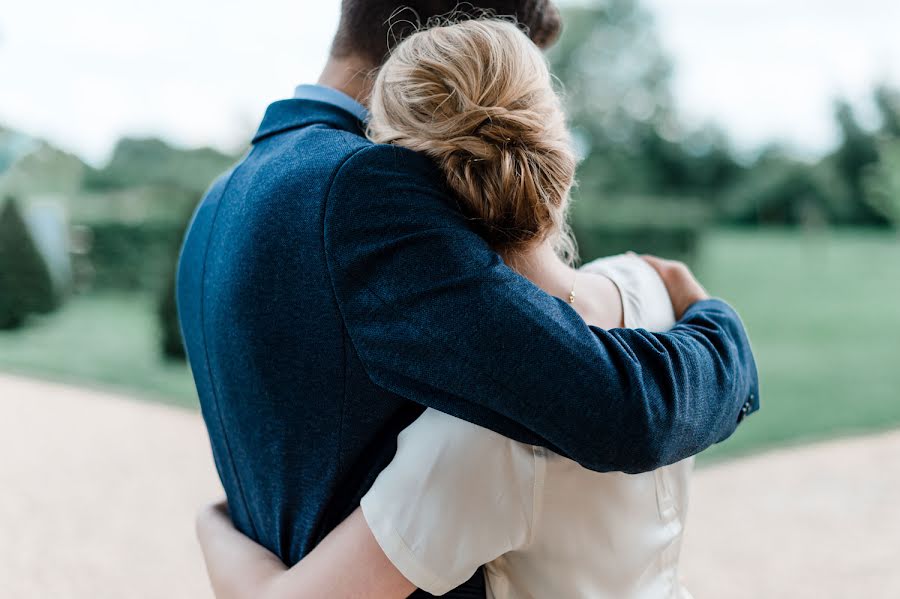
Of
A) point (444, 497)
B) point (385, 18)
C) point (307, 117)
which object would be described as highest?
point (385, 18)

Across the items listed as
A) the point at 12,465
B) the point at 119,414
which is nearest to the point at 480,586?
the point at 12,465

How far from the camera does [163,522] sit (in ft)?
20.5

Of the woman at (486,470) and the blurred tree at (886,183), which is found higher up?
the woman at (486,470)

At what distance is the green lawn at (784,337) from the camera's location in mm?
10328

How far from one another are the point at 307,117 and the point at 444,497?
58 centimetres

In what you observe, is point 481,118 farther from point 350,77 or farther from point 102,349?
point 102,349

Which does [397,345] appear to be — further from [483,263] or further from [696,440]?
[696,440]

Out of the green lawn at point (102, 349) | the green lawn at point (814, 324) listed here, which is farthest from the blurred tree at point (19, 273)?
the green lawn at point (814, 324)

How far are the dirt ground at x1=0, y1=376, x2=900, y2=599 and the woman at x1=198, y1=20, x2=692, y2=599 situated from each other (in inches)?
167

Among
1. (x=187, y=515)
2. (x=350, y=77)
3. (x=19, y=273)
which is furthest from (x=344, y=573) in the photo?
(x=19, y=273)

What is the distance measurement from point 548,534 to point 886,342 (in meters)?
14.4

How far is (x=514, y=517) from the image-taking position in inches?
43.0

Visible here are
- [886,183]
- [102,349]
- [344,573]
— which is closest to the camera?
[344,573]

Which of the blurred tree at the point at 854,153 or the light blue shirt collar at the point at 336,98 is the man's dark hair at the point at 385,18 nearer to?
the light blue shirt collar at the point at 336,98
